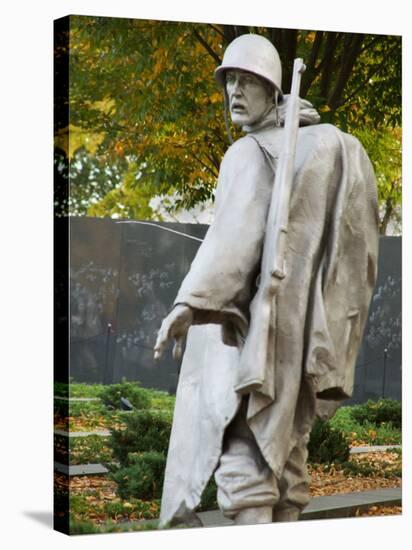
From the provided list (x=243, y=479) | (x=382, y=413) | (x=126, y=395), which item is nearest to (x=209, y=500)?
(x=126, y=395)

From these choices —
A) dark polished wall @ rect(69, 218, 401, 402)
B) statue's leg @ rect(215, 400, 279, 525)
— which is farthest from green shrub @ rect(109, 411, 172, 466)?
statue's leg @ rect(215, 400, 279, 525)

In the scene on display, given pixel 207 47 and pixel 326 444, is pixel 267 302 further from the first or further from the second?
pixel 326 444

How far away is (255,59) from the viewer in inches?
344

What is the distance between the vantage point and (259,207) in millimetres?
8547

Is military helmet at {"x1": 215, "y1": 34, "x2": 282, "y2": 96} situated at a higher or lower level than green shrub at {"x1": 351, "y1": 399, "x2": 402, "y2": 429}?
higher

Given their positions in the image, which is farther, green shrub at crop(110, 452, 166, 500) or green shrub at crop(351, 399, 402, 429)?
green shrub at crop(351, 399, 402, 429)

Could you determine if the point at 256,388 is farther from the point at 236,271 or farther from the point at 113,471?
the point at 113,471

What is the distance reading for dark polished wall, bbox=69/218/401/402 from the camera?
9.59 meters

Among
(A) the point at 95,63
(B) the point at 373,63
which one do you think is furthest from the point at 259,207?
(B) the point at 373,63

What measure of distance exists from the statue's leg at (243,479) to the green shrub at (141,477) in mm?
1387

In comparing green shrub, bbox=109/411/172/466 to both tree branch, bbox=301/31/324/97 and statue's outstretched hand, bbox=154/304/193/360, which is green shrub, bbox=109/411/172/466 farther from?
tree branch, bbox=301/31/324/97

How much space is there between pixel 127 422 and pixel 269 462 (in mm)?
1858

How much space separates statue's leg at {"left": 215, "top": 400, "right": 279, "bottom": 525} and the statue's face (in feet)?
5.00

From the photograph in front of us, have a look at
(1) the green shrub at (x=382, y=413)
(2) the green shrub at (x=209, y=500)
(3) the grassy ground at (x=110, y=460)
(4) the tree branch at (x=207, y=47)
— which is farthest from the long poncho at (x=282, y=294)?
(1) the green shrub at (x=382, y=413)
